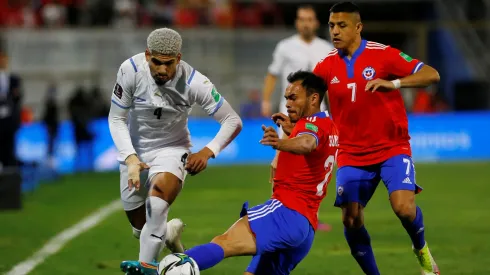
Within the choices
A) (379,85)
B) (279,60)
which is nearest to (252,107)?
(279,60)

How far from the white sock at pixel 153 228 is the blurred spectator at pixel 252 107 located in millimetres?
18266

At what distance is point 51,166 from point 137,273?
13656 millimetres

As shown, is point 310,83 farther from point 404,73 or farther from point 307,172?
point 404,73

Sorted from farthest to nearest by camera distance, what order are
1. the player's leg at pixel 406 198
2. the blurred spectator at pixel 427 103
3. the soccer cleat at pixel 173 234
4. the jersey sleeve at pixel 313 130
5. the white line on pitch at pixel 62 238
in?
1. the blurred spectator at pixel 427 103
2. the white line on pitch at pixel 62 238
3. the soccer cleat at pixel 173 234
4. the player's leg at pixel 406 198
5. the jersey sleeve at pixel 313 130

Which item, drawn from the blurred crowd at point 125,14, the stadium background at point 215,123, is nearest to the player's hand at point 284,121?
the stadium background at point 215,123

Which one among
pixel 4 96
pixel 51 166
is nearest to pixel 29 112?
pixel 51 166

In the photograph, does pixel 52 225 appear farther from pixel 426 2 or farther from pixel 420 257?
pixel 426 2

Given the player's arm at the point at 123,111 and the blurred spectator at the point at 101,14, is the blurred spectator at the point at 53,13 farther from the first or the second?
the player's arm at the point at 123,111

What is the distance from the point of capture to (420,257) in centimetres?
824

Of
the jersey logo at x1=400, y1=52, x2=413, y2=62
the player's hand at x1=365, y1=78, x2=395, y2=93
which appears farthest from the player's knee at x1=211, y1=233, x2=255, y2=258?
the jersey logo at x1=400, y1=52, x2=413, y2=62

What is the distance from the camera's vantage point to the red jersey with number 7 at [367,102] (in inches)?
321

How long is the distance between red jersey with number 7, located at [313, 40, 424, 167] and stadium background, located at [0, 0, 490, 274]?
4.88 ft

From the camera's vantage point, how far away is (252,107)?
26.1 metres

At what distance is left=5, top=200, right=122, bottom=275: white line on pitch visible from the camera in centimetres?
919
